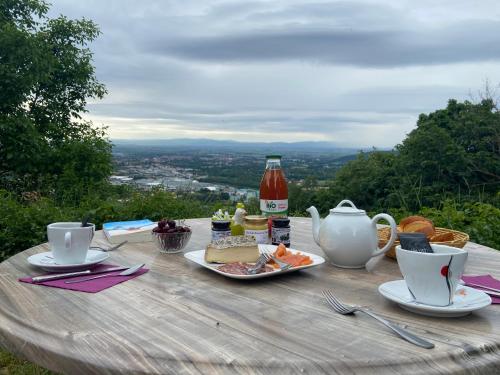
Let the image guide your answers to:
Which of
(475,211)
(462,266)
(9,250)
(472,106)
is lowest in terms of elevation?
(9,250)

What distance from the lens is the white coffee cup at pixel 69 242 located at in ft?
4.84

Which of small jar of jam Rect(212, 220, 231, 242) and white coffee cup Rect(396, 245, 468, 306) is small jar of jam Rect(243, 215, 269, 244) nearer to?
small jar of jam Rect(212, 220, 231, 242)

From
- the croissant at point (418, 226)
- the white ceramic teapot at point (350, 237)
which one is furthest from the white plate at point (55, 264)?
the croissant at point (418, 226)

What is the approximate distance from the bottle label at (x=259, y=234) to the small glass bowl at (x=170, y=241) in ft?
0.77

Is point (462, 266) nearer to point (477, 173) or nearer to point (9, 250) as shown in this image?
point (9, 250)

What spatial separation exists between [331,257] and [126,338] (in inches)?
32.1

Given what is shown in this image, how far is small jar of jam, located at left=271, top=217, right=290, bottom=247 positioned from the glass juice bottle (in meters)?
0.07

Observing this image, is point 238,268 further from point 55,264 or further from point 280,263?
point 55,264

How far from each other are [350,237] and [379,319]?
476mm

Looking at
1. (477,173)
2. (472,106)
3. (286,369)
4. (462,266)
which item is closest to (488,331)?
(462,266)

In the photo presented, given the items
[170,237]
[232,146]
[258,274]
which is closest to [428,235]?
[258,274]

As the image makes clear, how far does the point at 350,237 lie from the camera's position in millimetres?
1483

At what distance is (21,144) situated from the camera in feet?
22.6

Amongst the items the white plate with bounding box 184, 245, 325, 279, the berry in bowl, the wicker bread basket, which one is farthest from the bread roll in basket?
the berry in bowl
